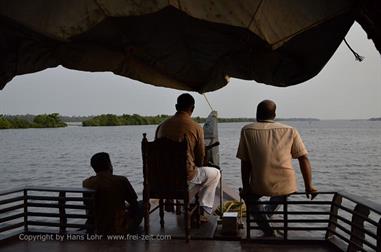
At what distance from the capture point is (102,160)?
3.79 m

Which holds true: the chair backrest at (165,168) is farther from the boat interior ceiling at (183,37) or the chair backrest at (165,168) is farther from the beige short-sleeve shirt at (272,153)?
the boat interior ceiling at (183,37)

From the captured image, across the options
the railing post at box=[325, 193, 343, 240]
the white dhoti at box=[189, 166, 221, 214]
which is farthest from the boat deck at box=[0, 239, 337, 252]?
the white dhoti at box=[189, 166, 221, 214]

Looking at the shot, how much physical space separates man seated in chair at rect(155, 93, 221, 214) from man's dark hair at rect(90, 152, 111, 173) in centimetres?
59

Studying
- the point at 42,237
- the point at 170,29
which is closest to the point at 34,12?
the point at 170,29

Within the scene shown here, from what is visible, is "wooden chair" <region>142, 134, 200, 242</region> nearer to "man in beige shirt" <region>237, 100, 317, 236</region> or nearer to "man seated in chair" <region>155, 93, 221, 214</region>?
"man seated in chair" <region>155, 93, 221, 214</region>

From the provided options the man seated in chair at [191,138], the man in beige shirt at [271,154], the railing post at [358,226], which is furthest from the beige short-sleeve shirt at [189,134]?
the railing post at [358,226]

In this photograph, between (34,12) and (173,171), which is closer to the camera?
(34,12)

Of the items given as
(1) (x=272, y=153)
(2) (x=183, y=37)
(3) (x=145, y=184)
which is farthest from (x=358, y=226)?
(2) (x=183, y=37)

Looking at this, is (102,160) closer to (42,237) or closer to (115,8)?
(42,237)

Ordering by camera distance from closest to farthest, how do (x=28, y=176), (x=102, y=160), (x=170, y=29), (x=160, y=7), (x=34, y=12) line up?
(x=160, y=7) → (x=34, y=12) → (x=170, y=29) → (x=102, y=160) → (x=28, y=176)

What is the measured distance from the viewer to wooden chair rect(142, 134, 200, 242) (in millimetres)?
3811

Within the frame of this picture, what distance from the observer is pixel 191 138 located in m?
4.02

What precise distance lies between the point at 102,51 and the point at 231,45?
118cm

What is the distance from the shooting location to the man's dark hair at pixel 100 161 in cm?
378
